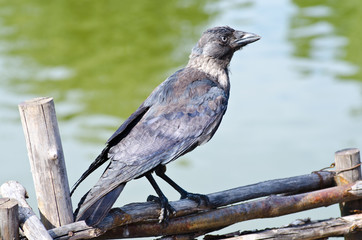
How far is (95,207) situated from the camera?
350cm

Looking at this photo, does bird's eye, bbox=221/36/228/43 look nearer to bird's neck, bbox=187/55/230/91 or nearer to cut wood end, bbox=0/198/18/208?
bird's neck, bbox=187/55/230/91

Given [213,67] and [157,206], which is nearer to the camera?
[157,206]

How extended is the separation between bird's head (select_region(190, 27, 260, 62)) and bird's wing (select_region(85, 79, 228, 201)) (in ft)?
1.17

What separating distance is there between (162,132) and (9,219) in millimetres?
1015

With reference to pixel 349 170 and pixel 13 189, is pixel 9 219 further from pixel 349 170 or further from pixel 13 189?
pixel 349 170

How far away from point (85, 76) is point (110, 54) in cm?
71

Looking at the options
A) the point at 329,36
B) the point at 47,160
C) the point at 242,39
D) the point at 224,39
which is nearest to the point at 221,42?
the point at 224,39

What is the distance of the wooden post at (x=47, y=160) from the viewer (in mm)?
3531

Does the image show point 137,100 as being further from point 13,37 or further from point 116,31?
point 13,37

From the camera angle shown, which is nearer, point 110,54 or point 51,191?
point 51,191

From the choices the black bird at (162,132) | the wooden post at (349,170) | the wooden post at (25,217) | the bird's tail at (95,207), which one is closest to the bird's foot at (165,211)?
the black bird at (162,132)

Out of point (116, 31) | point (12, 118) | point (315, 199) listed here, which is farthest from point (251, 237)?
point (116, 31)

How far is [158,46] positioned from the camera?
32.7ft

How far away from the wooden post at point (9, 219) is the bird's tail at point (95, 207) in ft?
1.04
